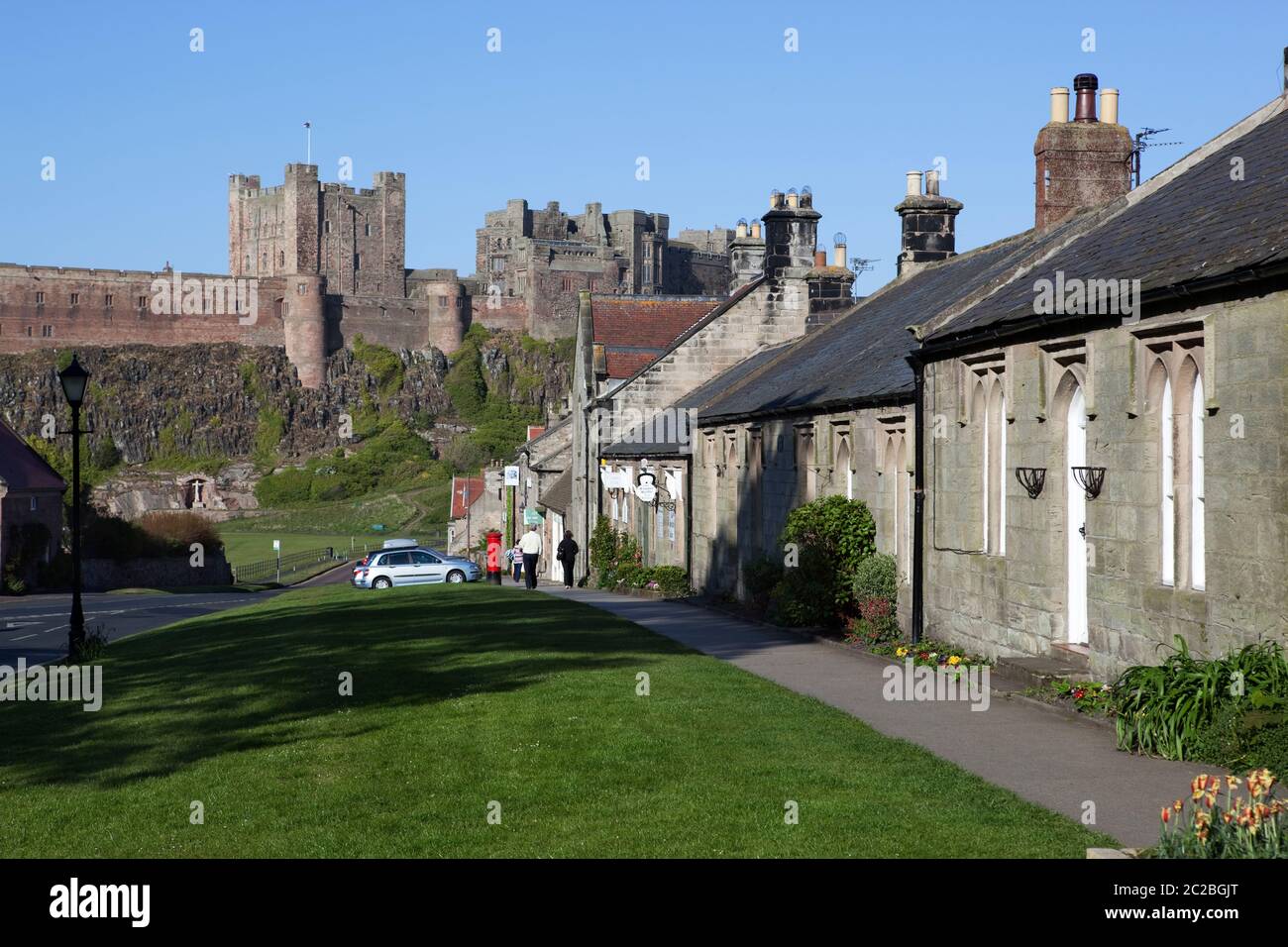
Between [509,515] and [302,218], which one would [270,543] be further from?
[302,218]

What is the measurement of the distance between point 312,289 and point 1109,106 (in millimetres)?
124859

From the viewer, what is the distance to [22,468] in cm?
6191

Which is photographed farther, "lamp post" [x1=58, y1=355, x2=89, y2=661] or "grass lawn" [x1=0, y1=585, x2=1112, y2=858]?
"lamp post" [x1=58, y1=355, x2=89, y2=661]

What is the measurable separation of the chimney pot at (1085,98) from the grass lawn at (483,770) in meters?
8.30

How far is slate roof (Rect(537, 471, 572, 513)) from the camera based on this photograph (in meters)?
45.5

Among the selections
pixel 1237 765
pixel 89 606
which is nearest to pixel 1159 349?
pixel 1237 765

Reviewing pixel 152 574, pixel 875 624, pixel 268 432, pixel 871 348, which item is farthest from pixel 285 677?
pixel 268 432

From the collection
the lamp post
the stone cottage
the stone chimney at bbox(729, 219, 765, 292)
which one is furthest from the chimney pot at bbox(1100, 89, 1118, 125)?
the stone cottage

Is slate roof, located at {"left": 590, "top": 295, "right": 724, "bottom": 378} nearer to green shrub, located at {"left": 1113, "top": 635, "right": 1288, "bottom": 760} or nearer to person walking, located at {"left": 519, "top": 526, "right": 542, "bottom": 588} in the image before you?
person walking, located at {"left": 519, "top": 526, "right": 542, "bottom": 588}

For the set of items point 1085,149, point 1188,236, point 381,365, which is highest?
point 381,365

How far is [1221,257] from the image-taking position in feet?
34.3

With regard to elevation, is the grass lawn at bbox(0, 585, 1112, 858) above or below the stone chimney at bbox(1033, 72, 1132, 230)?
below

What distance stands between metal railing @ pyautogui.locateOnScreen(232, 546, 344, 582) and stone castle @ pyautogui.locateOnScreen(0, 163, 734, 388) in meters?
53.5
